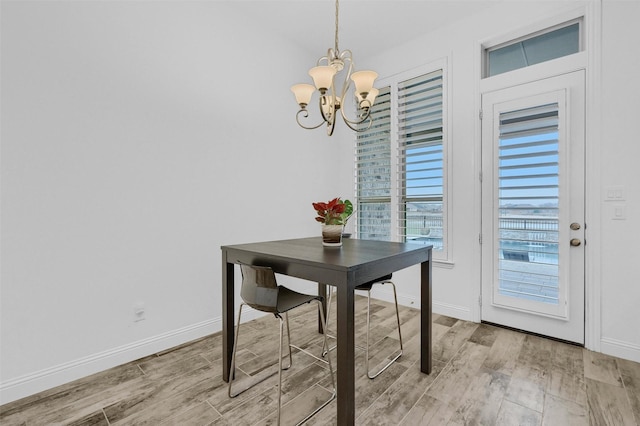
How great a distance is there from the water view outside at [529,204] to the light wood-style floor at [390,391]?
0.51 m

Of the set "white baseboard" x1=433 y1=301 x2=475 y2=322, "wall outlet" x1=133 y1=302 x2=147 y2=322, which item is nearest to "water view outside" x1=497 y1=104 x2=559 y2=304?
"white baseboard" x1=433 y1=301 x2=475 y2=322

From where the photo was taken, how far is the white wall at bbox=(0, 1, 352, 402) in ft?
5.95

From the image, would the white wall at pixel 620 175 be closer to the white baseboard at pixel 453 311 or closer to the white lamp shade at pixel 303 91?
the white baseboard at pixel 453 311

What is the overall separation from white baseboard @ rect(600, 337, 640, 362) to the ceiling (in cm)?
296

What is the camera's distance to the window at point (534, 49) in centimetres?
257

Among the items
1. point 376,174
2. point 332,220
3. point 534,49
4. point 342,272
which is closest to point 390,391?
point 342,272

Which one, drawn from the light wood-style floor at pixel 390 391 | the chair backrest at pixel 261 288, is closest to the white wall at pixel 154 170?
the light wood-style floor at pixel 390 391

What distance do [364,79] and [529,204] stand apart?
1.82 meters

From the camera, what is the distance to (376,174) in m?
3.73

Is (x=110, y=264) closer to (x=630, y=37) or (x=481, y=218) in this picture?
(x=481, y=218)

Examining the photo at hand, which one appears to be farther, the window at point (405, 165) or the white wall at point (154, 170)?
the window at point (405, 165)

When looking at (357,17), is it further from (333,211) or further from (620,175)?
(620,175)

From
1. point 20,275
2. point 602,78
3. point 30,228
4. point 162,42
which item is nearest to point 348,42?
point 162,42

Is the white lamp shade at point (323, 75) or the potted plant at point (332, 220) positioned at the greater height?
the white lamp shade at point (323, 75)
